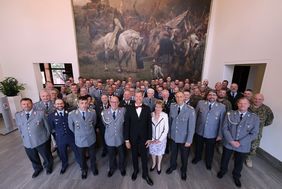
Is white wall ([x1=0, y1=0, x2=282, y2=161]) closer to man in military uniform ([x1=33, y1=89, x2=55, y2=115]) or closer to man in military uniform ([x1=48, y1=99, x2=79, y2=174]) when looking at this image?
man in military uniform ([x1=33, y1=89, x2=55, y2=115])

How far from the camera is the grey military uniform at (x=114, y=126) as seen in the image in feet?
8.97

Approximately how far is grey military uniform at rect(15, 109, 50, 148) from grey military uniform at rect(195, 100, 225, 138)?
3.45m

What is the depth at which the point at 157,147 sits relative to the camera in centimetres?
292

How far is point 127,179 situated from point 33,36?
749 cm

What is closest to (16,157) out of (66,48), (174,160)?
(174,160)

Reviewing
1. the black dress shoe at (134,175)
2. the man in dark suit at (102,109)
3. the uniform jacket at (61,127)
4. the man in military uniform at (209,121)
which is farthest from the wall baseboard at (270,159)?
the uniform jacket at (61,127)

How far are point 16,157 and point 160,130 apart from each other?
4.03 m

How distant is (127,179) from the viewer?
9.78 ft

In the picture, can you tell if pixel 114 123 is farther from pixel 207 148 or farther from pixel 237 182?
Answer: pixel 237 182

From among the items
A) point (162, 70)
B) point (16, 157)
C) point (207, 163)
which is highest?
point (162, 70)

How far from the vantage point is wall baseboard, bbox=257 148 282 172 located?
3.35 meters

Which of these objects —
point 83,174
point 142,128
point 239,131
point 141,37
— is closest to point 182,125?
point 142,128

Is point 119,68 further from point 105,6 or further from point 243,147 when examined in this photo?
point 243,147

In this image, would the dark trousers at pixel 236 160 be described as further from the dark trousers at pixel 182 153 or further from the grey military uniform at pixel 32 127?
the grey military uniform at pixel 32 127
